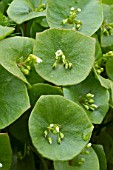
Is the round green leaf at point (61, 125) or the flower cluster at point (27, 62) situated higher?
the flower cluster at point (27, 62)

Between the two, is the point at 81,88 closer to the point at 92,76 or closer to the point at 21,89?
the point at 92,76

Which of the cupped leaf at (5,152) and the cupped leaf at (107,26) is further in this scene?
the cupped leaf at (107,26)

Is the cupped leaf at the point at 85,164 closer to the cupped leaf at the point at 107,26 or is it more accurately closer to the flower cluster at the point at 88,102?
the flower cluster at the point at 88,102

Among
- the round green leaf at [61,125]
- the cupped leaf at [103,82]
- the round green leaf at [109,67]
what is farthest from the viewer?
the round green leaf at [109,67]

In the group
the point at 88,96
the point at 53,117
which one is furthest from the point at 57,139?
the point at 88,96

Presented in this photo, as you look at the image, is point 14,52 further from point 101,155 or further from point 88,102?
point 101,155

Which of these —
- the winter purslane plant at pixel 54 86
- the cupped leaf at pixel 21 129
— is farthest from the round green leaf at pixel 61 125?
the cupped leaf at pixel 21 129
